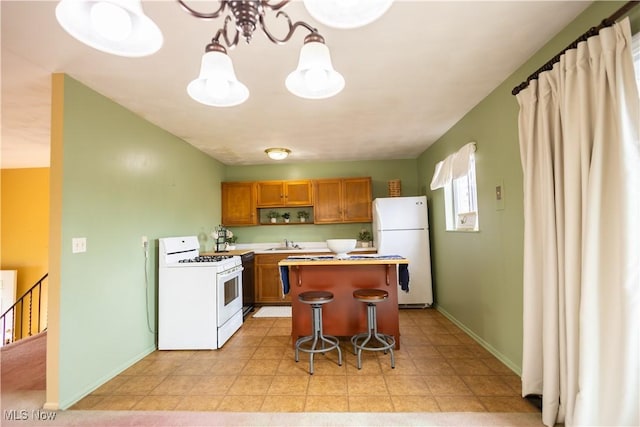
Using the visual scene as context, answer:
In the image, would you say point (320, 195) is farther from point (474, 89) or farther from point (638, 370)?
point (638, 370)

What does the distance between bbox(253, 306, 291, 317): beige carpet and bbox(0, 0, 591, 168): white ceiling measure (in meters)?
2.54

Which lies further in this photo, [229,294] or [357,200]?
[357,200]

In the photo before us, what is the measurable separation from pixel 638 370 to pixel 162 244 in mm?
3742

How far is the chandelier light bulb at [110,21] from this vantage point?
0.97 m

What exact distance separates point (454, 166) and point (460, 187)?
49 cm

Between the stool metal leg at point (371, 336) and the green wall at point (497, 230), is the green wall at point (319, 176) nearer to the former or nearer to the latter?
the green wall at point (497, 230)

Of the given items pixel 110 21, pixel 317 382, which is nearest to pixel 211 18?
pixel 110 21

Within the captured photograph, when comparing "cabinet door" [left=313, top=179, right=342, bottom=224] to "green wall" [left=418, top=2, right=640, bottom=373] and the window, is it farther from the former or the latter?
"green wall" [left=418, top=2, right=640, bottom=373]

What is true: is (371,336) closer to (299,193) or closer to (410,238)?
(410,238)

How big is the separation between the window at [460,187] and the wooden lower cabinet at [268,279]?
2.61m

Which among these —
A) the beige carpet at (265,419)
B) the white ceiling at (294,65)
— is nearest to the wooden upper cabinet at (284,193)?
the white ceiling at (294,65)

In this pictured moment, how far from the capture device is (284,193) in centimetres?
523

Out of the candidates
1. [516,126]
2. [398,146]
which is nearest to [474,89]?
[516,126]

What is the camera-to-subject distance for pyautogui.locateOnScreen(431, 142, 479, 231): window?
3.19m
